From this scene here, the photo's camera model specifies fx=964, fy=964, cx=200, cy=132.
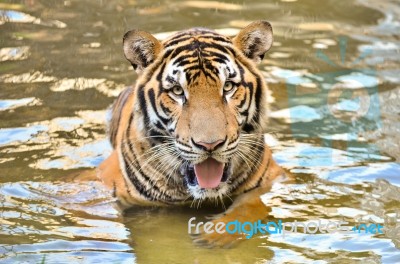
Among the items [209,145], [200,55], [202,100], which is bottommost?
[209,145]

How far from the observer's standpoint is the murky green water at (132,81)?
4.74 metres

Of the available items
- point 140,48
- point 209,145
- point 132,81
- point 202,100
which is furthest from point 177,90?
point 132,81

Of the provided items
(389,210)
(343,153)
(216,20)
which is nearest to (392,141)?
(343,153)

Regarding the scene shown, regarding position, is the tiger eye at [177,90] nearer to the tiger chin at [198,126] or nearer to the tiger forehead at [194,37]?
the tiger chin at [198,126]

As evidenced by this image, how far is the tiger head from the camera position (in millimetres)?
4625

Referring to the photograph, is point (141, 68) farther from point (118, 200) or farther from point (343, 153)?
point (343, 153)

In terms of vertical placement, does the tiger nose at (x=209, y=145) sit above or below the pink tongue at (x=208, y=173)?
above

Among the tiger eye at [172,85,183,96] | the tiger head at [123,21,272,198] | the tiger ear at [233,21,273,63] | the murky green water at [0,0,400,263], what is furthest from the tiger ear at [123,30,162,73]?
the murky green water at [0,0,400,263]

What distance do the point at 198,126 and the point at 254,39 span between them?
28.5 inches

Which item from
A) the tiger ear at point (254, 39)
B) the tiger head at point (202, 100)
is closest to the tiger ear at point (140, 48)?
the tiger head at point (202, 100)

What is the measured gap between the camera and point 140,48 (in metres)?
4.99

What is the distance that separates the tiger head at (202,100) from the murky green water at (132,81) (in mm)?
393

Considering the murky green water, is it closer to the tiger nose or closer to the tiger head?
the tiger head

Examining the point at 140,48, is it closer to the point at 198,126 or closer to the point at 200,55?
the point at 200,55
